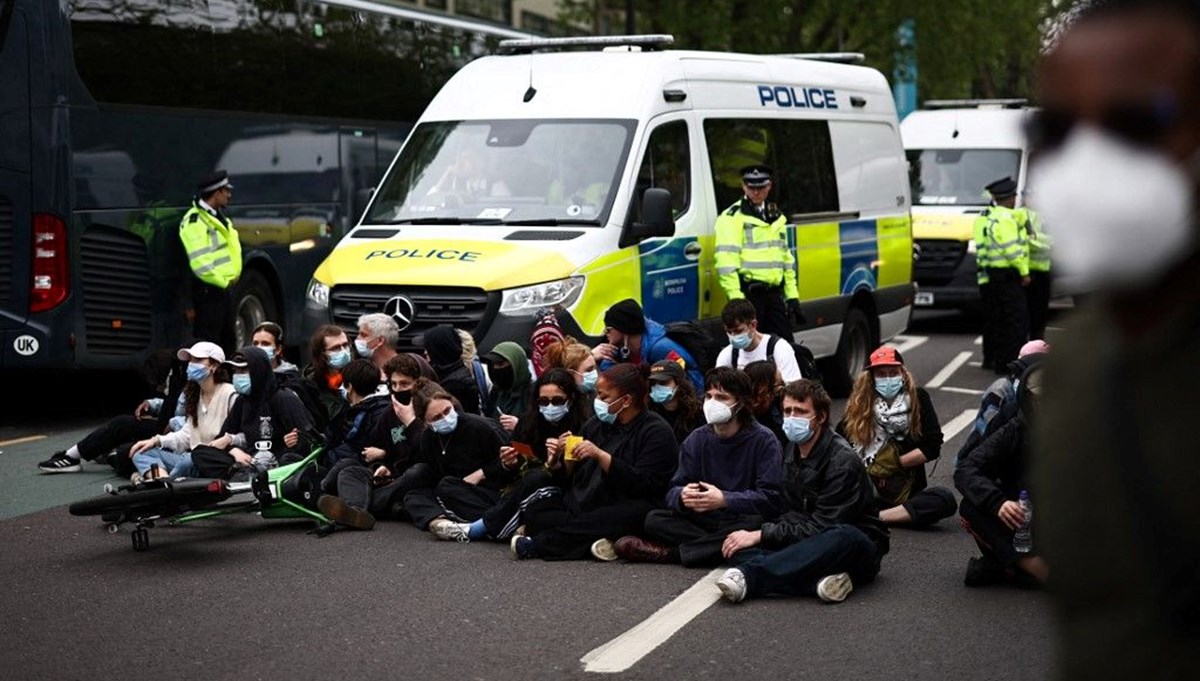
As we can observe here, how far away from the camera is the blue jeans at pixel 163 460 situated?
10.6m

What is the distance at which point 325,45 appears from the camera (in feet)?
60.0

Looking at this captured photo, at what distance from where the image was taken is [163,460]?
10828 mm

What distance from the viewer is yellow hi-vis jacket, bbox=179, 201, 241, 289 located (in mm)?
15219

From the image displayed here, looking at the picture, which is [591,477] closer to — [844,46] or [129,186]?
[129,186]

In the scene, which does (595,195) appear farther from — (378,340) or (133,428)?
(133,428)

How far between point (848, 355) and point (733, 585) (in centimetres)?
821

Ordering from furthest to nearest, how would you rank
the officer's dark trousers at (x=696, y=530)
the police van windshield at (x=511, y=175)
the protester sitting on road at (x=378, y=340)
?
1. the police van windshield at (x=511, y=175)
2. the protester sitting on road at (x=378, y=340)
3. the officer's dark trousers at (x=696, y=530)

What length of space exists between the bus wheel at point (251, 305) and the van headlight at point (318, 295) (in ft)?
12.8

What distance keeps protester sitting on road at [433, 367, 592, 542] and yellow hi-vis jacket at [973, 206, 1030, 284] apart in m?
8.10

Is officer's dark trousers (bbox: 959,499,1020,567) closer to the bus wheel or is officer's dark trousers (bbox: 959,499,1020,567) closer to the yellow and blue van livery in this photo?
the yellow and blue van livery

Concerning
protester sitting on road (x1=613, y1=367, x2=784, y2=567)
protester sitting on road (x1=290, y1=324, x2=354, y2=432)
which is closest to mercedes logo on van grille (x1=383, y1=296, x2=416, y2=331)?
protester sitting on road (x1=290, y1=324, x2=354, y2=432)

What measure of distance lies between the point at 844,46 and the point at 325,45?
63.5ft

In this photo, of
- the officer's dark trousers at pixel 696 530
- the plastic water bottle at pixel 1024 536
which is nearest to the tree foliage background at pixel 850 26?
the officer's dark trousers at pixel 696 530

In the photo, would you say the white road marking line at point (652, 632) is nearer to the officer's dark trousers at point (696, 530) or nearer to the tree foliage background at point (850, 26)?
the officer's dark trousers at point (696, 530)
